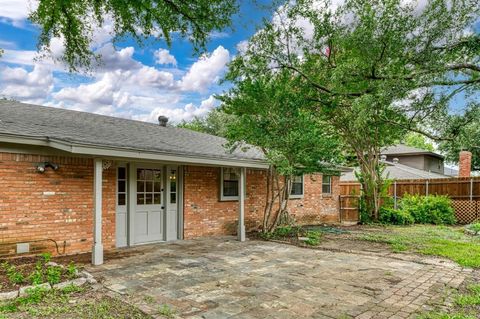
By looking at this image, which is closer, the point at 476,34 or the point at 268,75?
the point at 476,34

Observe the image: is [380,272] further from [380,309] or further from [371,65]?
[371,65]

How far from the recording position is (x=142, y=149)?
6.87m

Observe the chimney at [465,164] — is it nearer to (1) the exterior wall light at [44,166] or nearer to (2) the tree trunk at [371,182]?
(2) the tree trunk at [371,182]

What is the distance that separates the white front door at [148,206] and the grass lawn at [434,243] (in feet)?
19.3

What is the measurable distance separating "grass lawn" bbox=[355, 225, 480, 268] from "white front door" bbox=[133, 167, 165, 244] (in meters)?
5.87

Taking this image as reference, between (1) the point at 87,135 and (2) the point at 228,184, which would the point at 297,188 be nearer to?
(2) the point at 228,184

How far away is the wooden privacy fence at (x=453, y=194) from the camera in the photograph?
1528cm

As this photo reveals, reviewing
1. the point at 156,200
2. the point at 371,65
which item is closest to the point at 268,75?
the point at 371,65

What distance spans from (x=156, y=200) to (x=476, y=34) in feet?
25.2

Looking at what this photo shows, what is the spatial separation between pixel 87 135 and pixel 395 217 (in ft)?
40.2

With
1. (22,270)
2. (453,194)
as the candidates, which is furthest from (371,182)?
(22,270)

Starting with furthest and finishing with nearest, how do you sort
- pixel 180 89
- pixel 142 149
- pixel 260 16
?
pixel 180 89 → pixel 260 16 → pixel 142 149

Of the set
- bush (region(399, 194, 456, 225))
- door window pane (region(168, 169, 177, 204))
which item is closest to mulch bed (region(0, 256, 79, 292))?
door window pane (region(168, 169, 177, 204))

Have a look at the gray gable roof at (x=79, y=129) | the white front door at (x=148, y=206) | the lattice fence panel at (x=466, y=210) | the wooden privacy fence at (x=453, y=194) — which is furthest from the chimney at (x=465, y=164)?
the white front door at (x=148, y=206)
